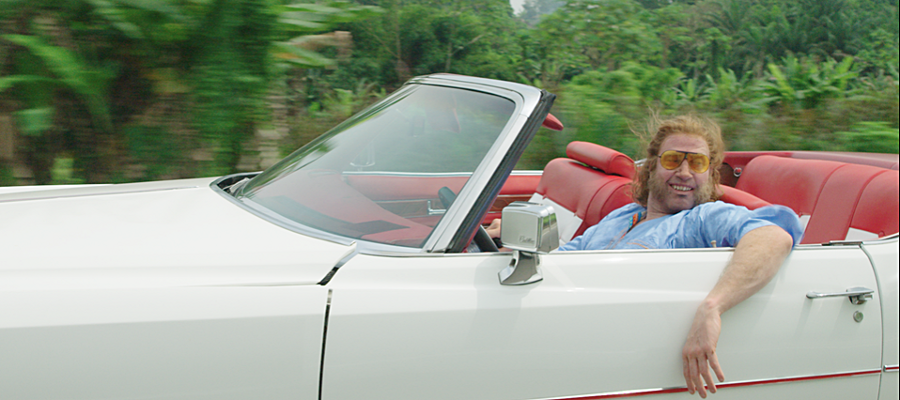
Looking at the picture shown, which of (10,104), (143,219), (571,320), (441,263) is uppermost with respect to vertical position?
(10,104)

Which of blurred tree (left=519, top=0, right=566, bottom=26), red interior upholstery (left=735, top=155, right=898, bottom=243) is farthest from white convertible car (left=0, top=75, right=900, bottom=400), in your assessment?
blurred tree (left=519, top=0, right=566, bottom=26)

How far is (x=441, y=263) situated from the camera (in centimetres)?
154

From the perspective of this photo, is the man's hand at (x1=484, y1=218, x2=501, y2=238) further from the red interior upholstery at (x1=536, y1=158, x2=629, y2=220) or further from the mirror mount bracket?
the mirror mount bracket

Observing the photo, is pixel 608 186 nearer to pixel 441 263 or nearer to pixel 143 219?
pixel 441 263

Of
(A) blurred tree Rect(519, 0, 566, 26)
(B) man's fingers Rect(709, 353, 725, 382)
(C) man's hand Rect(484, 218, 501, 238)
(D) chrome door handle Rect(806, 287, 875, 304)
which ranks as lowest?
(B) man's fingers Rect(709, 353, 725, 382)

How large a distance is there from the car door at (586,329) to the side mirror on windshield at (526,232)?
0.16 feet

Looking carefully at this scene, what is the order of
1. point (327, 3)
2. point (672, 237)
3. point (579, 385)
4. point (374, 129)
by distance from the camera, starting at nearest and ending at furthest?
1. point (579, 385)
2. point (374, 129)
3. point (672, 237)
4. point (327, 3)

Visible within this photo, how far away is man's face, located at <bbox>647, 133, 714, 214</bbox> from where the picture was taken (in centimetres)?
230

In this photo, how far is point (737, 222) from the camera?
6.24 feet

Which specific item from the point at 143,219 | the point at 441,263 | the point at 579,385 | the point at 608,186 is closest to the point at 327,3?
the point at 608,186

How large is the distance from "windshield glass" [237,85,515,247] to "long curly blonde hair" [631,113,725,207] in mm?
989

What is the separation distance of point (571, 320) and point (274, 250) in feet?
2.38

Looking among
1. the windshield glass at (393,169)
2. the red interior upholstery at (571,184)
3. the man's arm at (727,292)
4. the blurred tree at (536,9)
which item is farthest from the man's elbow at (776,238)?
the blurred tree at (536,9)

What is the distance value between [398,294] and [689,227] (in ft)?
3.72
